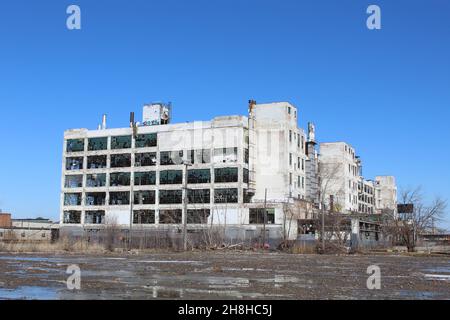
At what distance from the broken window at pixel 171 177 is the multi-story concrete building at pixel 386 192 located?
85.4 m

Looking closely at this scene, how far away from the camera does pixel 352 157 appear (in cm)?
13162

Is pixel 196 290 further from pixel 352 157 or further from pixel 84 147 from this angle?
pixel 352 157

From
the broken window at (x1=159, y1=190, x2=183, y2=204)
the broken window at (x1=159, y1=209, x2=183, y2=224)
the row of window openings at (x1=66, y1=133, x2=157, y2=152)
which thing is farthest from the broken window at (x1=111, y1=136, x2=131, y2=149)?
the broken window at (x1=159, y1=209, x2=183, y2=224)

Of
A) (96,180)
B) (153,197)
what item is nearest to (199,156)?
(153,197)

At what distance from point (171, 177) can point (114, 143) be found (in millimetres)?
14493

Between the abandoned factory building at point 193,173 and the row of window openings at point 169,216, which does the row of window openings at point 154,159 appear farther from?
the row of window openings at point 169,216

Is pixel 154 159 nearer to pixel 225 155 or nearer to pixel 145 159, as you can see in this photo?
pixel 145 159

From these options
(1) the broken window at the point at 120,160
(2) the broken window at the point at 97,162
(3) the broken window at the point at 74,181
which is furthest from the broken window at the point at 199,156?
(3) the broken window at the point at 74,181

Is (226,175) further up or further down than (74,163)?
further down

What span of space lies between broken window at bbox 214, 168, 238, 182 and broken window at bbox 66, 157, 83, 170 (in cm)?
2953

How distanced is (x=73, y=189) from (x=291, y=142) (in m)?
42.8

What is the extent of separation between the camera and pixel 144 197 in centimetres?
9944
